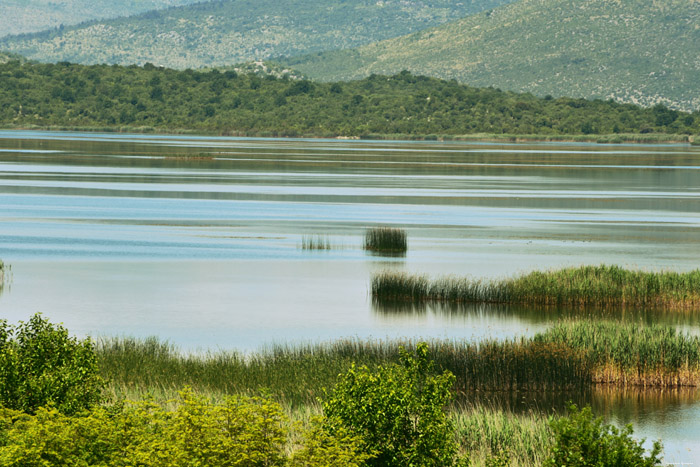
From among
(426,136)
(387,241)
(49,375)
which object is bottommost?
(387,241)

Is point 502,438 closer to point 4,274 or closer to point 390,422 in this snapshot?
point 390,422

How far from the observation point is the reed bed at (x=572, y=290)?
23750mm

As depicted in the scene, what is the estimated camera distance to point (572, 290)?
23969 mm

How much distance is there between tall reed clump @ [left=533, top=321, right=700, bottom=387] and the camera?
16.8 meters

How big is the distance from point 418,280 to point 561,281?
327 centimetres

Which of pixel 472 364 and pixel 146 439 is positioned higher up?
pixel 146 439

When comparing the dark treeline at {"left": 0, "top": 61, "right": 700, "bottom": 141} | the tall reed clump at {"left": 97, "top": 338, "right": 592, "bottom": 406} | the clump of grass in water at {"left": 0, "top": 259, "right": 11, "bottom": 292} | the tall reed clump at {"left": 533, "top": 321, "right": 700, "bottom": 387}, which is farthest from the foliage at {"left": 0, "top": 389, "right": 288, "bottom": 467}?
the dark treeline at {"left": 0, "top": 61, "right": 700, "bottom": 141}

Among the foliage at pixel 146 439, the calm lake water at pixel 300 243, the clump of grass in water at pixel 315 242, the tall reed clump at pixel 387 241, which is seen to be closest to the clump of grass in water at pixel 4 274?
the calm lake water at pixel 300 243

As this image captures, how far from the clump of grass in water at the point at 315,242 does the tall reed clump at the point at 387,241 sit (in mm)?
1302

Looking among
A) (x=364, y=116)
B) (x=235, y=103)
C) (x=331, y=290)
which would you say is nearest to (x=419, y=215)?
(x=331, y=290)

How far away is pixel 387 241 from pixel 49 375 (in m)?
24.1

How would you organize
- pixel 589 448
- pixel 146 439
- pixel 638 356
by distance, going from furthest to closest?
pixel 638 356 → pixel 146 439 → pixel 589 448

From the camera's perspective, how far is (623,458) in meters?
8.92

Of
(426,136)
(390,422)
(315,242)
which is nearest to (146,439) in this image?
(390,422)
